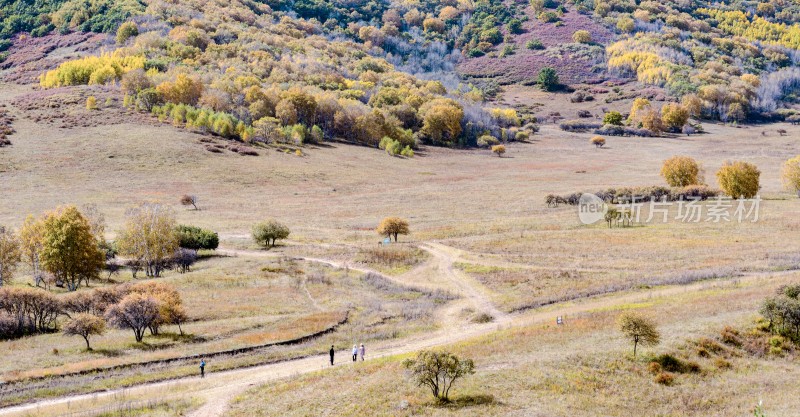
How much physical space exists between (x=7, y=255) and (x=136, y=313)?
2379 centimetres

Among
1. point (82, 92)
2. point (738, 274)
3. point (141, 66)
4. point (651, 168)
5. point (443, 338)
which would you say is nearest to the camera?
point (443, 338)

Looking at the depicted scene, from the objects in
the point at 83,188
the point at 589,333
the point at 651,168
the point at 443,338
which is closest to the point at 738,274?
the point at 589,333

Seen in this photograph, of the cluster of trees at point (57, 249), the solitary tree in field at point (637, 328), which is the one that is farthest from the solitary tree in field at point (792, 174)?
the cluster of trees at point (57, 249)

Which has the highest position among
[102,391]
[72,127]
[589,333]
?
[72,127]

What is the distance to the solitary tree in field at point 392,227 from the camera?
79.7 meters

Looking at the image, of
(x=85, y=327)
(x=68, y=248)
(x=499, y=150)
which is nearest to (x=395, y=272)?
(x=68, y=248)

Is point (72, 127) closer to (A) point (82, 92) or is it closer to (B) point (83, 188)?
(A) point (82, 92)

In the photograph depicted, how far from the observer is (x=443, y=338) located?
4706 cm

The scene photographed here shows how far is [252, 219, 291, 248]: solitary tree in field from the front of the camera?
79.1 metres

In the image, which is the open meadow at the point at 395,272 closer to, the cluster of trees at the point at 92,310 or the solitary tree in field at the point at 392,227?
the cluster of trees at the point at 92,310

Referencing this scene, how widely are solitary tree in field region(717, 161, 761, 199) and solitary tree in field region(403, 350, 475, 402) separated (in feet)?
248

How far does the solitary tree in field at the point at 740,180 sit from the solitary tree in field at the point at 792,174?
27.9ft

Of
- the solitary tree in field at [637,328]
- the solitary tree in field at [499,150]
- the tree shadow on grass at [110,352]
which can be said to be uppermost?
the solitary tree in field at [499,150]

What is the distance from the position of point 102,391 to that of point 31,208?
65.4m
